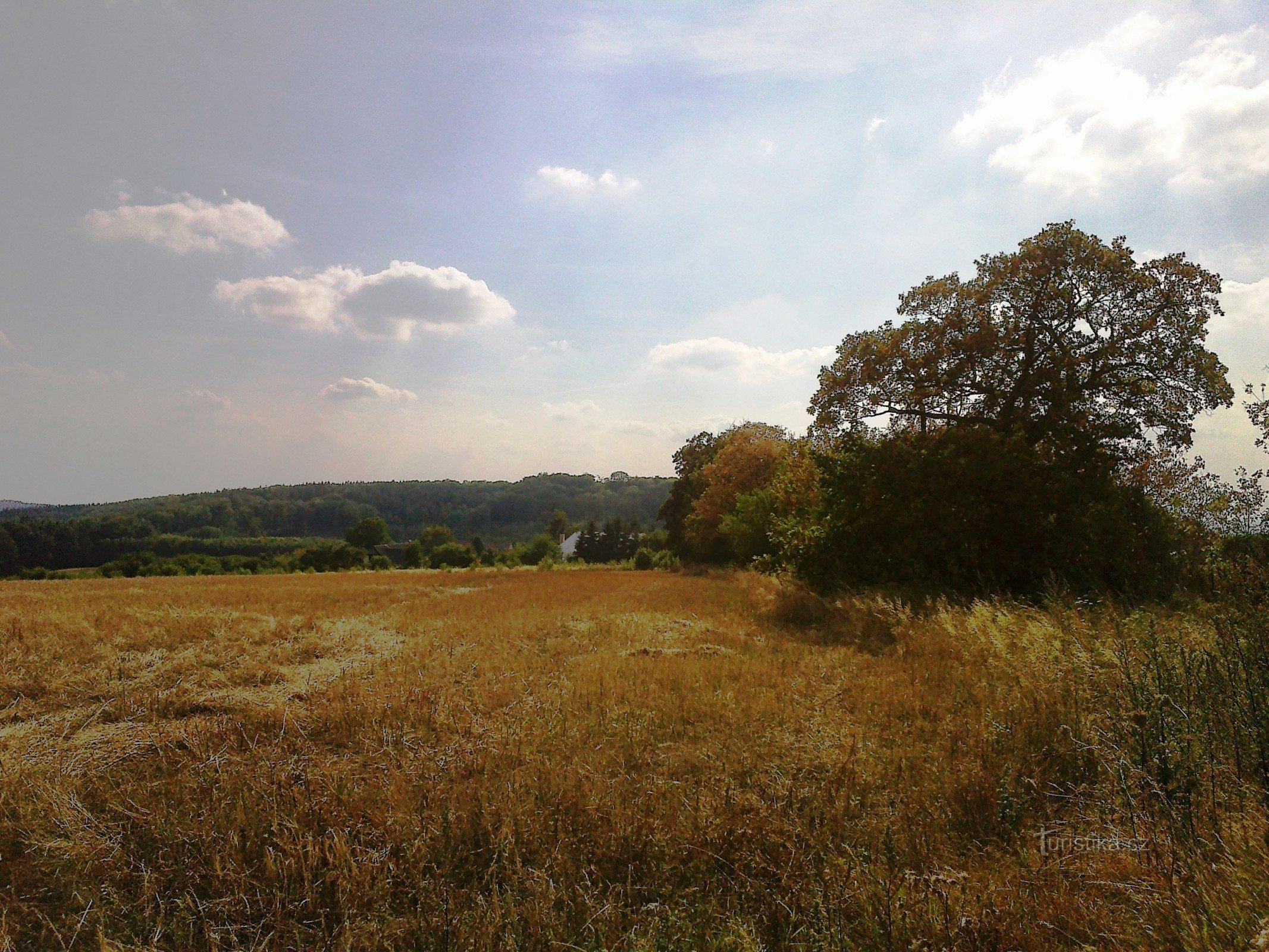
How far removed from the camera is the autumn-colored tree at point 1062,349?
16.2 metres

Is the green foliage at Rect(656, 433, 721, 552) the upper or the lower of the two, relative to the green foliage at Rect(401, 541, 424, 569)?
upper

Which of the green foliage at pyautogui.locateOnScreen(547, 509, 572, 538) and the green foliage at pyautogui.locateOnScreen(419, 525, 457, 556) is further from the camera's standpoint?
the green foliage at pyautogui.locateOnScreen(547, 509, 572, 538)

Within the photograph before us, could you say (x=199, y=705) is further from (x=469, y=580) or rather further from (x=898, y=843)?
(x=469, y=580)

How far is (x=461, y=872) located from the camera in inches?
159

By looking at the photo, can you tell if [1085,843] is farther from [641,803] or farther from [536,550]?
[536,550]

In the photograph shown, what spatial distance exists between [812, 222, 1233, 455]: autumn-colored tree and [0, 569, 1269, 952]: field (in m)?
10.1

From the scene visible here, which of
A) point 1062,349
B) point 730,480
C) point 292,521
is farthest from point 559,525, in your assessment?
point 1062,349

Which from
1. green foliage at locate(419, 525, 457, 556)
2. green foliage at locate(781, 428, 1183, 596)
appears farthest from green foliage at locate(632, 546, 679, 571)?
green foliage at locate(419, 525, 457, 556)

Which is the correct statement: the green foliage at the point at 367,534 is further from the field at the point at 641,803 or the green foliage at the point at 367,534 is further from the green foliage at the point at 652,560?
the field at the point at 641,803

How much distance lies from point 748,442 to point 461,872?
38.6 m

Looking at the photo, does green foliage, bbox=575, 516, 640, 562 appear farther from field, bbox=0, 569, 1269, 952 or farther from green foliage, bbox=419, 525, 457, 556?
field, bbox=0, 569, 1269, 952

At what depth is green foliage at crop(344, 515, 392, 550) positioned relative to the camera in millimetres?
89750

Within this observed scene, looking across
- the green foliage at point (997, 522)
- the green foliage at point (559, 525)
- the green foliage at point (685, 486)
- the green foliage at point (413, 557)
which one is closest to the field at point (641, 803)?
the green foliage at point (997, 522)

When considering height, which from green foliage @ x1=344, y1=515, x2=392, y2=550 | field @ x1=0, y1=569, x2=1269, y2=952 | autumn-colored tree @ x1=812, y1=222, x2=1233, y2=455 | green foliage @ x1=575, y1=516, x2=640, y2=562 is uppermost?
autumn-colored tree @ x1=812, y1=222, x2=1233, y2=455
